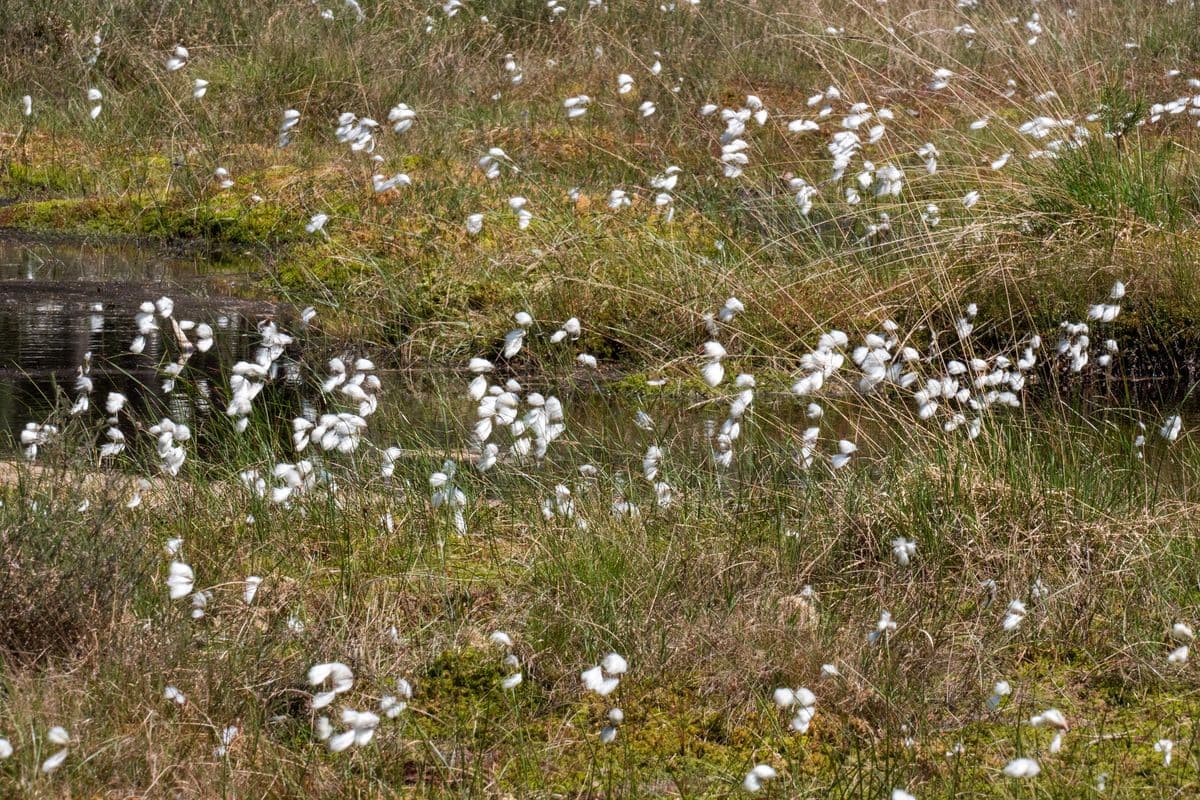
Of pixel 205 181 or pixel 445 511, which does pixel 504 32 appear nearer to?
pixel 205 181

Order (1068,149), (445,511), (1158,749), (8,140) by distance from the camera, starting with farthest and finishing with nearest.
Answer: (8,140) < (1068,149) < (445,511) < (1158,749)

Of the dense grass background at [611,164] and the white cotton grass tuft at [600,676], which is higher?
the white cotton grass tuft at [600,676]

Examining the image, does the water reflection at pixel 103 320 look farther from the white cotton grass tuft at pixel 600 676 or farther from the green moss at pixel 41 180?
the white cotton grass tuft at pixel 600 676

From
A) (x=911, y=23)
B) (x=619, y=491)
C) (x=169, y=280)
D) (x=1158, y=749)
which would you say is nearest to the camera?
(x=1158, y=749)

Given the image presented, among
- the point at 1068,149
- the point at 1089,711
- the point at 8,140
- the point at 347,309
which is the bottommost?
the point at 8,140

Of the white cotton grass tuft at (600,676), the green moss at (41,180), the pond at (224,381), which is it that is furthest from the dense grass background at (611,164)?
the white cotton grass tuft at (600,676)

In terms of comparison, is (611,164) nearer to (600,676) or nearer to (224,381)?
(224,381)

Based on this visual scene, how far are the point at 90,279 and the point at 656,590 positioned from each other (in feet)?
18.4

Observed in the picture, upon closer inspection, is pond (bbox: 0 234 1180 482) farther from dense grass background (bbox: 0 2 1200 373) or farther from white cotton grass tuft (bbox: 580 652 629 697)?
white cotton grass tuft (bbox: 580 652 629 697)

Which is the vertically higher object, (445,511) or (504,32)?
(445,511)

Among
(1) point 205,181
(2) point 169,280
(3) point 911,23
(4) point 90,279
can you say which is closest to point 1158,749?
(2) point 169,280

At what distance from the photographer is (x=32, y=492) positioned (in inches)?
148

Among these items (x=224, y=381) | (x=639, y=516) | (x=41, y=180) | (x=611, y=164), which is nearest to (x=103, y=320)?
(x=224, y=381)

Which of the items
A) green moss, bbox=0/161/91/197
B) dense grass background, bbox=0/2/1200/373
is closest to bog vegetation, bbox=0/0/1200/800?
dense grass background, bbox=0/2/1200/373
